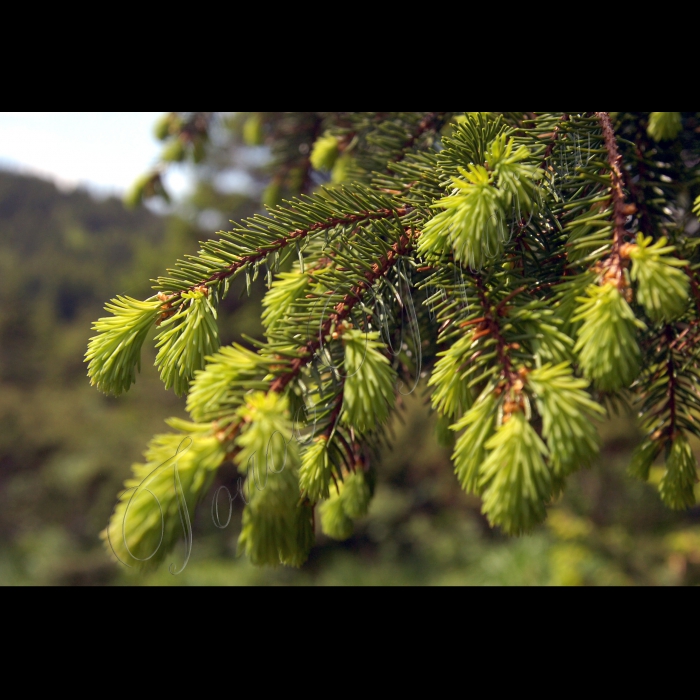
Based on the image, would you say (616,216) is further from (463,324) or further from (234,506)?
(234,506)

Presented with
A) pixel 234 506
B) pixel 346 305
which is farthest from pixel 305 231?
pixel 234 506

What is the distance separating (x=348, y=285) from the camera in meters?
0.49

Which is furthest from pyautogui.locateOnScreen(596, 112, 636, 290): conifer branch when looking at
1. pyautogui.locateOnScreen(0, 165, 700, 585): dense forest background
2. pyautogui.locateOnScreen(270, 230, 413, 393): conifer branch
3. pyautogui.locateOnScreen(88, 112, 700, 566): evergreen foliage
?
pyautogui.locateOnScreen(0, 165, 700, 585): dense forest background

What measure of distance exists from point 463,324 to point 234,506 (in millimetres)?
4624

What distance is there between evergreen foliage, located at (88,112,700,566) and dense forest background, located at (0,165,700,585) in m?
1.98

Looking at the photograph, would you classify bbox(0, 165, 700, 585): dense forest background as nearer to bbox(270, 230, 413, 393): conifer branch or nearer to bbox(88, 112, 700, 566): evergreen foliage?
bbox(88, 112, 700, 566): evergreen foliage

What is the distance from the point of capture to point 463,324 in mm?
449

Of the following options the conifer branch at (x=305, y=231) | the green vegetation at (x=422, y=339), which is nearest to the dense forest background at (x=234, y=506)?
the green vegetation at (x=422, y=339)

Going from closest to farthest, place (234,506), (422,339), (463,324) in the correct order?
(463,324) < (422,339) < (234,506)

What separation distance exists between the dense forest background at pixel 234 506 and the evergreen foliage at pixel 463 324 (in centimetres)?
198

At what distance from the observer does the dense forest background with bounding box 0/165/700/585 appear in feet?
8.58

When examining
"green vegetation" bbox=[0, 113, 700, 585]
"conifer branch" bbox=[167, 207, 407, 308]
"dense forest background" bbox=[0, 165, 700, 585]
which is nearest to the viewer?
"green vegetation" bbox=[0, 113, 700, 585]

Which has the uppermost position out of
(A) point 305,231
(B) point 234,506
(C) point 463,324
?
(A) point 305,231
